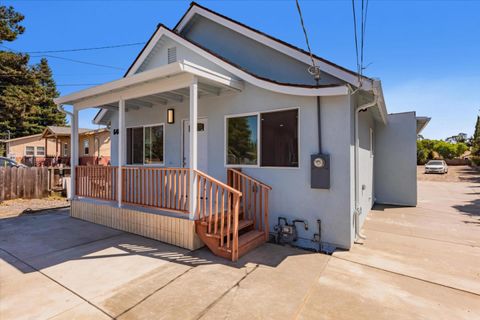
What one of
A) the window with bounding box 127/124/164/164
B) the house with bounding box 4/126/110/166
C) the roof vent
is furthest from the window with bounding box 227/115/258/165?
the house with bounding box 4/126/110/166

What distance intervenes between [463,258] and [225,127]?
16.9 feet

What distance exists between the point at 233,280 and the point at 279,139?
9.50ft

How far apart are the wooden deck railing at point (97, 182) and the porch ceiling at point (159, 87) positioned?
1.67 meters

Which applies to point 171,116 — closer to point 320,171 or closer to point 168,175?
point 168,175

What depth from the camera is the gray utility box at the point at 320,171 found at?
4477mm

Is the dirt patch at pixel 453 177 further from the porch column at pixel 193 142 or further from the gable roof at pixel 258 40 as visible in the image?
the porch column at pixel 193 142

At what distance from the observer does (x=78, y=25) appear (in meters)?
12.7

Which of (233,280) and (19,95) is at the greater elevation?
(19,95)

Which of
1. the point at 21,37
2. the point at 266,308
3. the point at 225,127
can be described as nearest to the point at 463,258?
the point at 266,308

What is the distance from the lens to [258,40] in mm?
5992

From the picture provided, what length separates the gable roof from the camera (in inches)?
183

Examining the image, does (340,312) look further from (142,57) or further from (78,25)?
(78,25)

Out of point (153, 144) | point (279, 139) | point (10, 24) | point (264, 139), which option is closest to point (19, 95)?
point (10, 24)

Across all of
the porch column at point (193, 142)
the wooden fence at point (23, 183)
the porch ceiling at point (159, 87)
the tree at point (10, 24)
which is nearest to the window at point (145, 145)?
the porch ceiling at point (159, 87)
